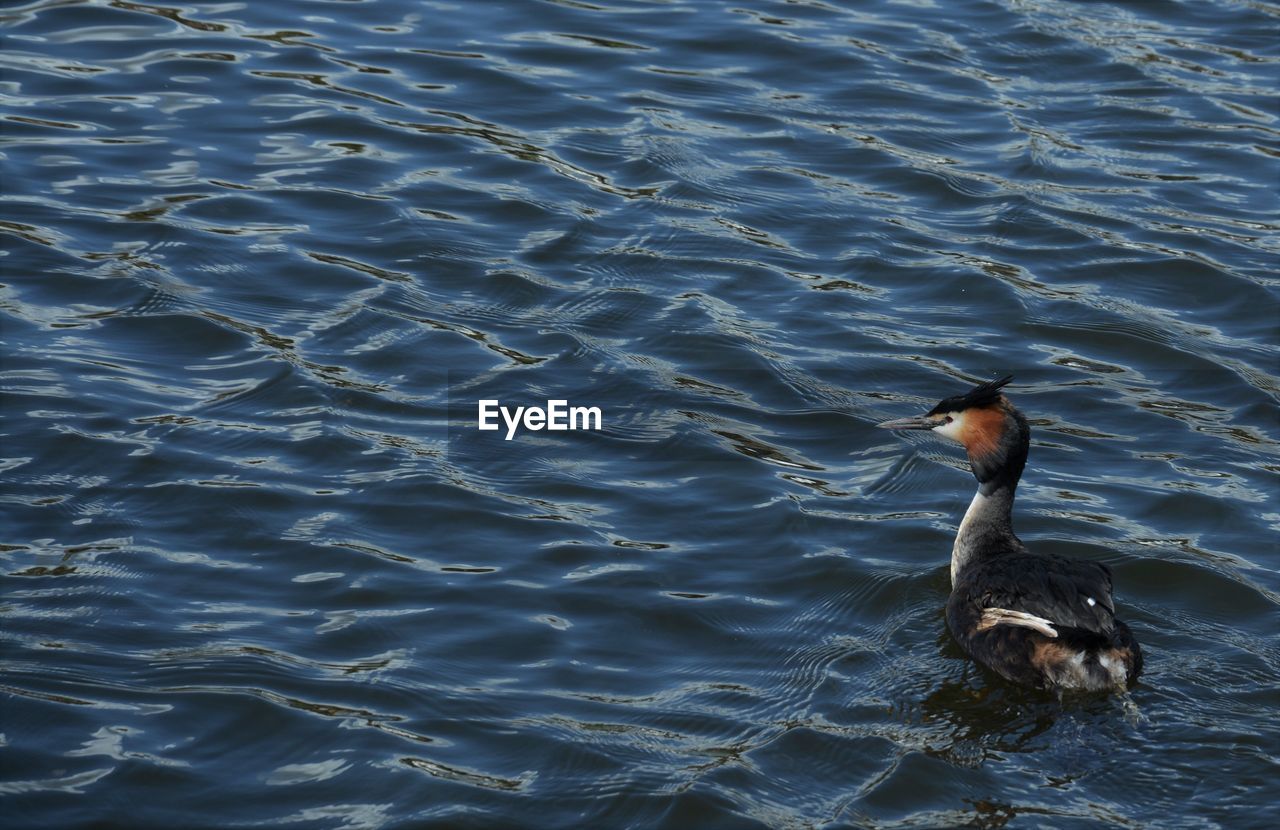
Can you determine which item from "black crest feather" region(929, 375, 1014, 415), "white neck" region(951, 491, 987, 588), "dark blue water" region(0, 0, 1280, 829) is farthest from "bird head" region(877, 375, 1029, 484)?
"dark blue water" region(0, 0, 1280, 829)

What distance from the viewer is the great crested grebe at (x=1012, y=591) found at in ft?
22.5

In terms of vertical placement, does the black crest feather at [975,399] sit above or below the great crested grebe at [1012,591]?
above

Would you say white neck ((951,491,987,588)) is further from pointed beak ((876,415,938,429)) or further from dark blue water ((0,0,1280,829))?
pointed beak ((876,415,938,429))

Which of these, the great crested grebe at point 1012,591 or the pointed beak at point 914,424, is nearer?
the great crested grebe at point 1012,591

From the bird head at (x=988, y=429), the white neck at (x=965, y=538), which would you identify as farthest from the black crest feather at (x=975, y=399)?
the white neck at (x=965, y=538)

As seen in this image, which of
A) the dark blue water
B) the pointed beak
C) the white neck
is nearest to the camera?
the dark blue water

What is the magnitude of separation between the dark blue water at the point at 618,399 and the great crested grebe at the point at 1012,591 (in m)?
0.13

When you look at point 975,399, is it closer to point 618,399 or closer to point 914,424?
point 914,424

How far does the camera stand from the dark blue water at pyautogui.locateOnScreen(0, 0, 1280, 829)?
256 inches

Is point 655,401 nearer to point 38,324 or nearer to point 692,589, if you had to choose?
point 692,589

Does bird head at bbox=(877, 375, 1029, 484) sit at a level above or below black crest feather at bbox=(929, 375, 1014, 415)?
below

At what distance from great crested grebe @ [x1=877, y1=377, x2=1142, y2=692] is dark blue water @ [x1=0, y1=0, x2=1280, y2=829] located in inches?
5.0

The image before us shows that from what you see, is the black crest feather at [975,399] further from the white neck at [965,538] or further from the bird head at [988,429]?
the white neck at [965,538]

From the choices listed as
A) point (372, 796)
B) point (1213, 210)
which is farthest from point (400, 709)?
point (1213, 210)
